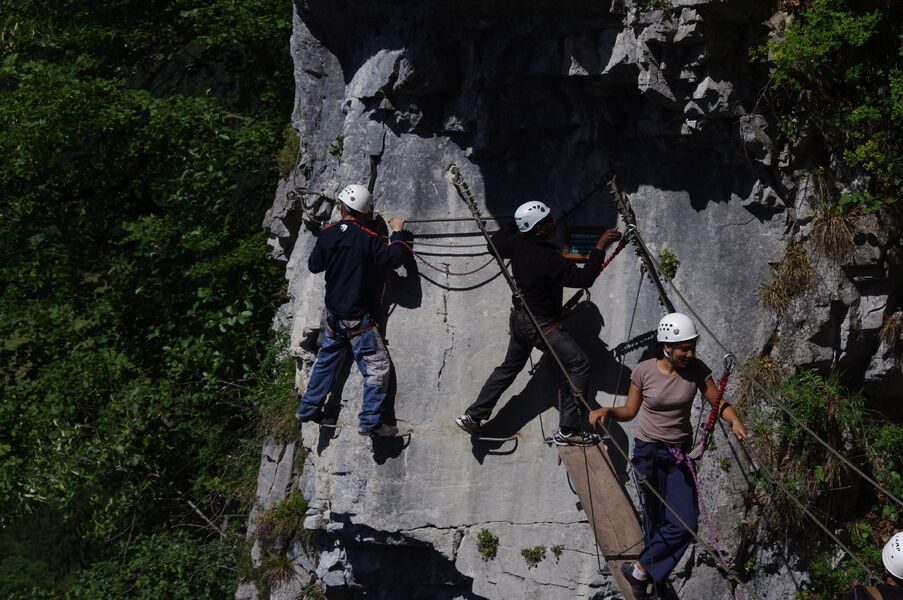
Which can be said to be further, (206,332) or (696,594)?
(206,332)

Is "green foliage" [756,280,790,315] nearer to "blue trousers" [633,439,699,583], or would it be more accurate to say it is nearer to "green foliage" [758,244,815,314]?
"green foliage" [758,244,815,314]

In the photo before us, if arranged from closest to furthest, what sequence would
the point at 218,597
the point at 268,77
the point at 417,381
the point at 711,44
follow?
the point at 711,44 < the point at 417,381 < the point at 218,597 < the point at 268,77

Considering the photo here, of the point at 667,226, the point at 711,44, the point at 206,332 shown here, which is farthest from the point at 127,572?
the point at 711,44

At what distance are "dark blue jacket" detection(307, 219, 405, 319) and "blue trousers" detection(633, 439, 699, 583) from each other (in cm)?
270

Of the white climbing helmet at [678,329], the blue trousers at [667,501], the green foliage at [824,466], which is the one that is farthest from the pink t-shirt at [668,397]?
the green foliage at [824,466]

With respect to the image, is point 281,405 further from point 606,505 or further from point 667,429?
point 667,429

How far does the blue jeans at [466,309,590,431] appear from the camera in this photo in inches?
350

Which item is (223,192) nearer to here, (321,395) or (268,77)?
(268,77)

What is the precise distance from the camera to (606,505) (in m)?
8.73

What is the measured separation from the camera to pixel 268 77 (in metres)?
14.2

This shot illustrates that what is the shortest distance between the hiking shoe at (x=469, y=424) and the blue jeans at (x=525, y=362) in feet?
0.30

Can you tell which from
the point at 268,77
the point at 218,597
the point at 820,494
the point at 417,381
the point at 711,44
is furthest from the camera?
the point at 268,77

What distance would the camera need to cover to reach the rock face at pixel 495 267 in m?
9.16

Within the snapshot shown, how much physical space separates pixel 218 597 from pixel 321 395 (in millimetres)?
3627
